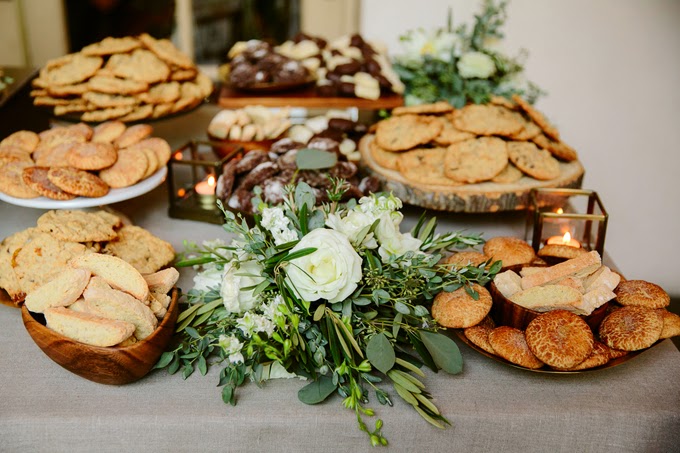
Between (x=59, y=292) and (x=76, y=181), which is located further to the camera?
(x=76, y=181)

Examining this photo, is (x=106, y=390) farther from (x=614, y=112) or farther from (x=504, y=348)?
(x=614, y=112)

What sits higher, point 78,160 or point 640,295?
point 78,160

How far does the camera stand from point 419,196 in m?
1.56

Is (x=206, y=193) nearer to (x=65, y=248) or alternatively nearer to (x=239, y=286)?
(x=65, y=248)

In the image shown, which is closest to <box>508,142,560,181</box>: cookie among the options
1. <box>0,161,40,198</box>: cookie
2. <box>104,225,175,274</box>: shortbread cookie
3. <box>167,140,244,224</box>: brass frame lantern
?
<box>167,140,244,224</box>: brass frame lantern

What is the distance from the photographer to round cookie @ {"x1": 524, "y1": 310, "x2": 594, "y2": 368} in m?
1.01

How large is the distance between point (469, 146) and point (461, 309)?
60 cm

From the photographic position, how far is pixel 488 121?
163 centimetres

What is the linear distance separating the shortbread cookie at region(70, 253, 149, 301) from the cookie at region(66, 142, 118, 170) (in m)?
0.41

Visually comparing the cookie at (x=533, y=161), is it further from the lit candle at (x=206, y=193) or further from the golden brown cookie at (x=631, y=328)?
the lit candle at (x=206, y=193)

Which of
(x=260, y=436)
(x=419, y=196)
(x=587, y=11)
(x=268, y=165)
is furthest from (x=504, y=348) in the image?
(x=587, y=11)

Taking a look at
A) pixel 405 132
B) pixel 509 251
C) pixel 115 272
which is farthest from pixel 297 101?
pixel 115 272

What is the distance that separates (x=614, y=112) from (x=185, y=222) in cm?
211

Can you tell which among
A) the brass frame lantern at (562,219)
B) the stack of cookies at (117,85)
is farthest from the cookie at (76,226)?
the brass frame lantern at (562,219)
